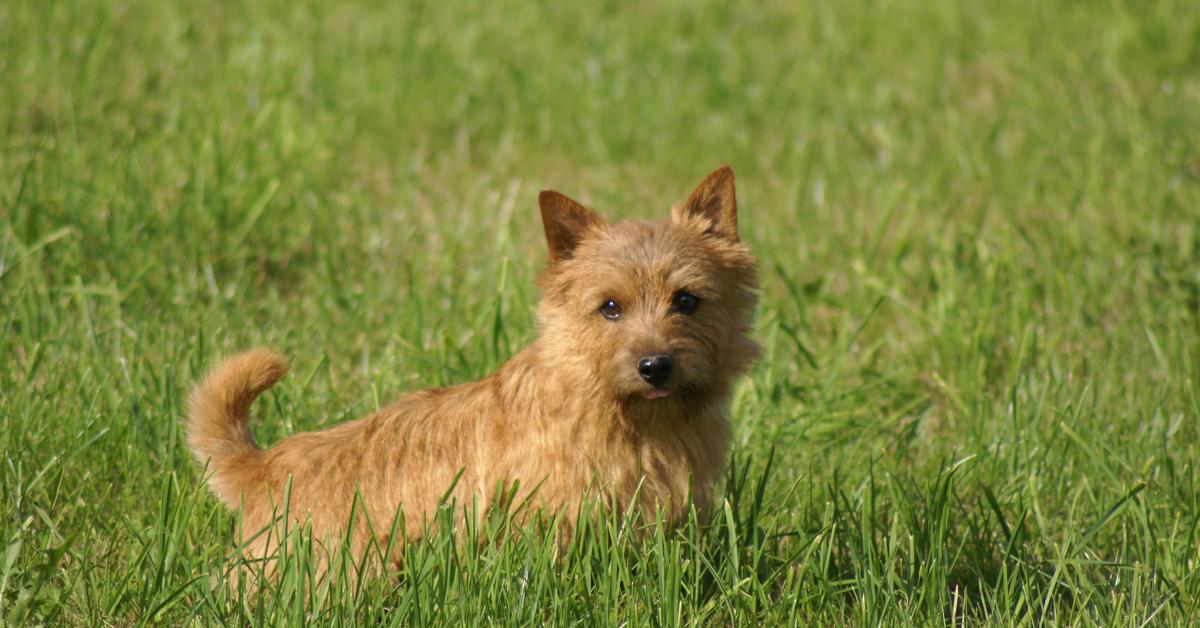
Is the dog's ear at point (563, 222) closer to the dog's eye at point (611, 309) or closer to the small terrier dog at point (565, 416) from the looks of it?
the small terrier dog at point (565, 416)

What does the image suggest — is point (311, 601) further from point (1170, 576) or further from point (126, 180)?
point (126, 180)

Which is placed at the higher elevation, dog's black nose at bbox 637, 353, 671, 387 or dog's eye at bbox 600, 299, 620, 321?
dog's eye at bbox 600, 299, 620, 321

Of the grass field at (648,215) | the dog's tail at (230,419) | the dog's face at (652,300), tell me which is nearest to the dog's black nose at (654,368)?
the dog's face at (652,300)

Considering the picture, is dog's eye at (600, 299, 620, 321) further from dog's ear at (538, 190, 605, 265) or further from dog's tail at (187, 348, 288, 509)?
dog's tail at (187, 348, 288, 509)

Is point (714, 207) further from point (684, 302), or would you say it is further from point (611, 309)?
point (611, 309)

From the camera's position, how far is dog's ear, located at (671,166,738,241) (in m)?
4.34

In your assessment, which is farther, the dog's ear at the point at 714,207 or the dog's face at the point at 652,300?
the dog's ear at the point at 714,207

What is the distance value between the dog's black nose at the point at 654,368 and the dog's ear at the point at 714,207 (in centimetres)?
62

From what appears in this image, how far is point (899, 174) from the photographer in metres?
7.77

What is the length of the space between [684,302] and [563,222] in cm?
45

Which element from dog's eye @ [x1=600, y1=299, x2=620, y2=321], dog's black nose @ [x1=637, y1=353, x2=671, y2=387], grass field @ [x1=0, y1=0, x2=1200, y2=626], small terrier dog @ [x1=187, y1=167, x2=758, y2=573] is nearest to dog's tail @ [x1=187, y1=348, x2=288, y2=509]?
small terrier dog @ [x1=187, y1=167, x2=758, y2=573]

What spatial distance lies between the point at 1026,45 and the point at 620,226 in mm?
5766

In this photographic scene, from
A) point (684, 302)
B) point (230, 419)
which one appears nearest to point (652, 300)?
point (684, 302)

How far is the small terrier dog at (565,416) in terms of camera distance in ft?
13.0
